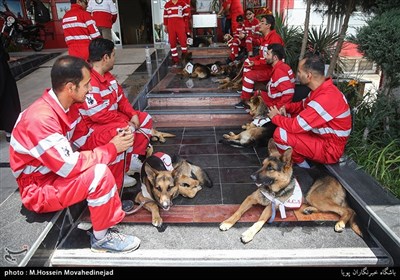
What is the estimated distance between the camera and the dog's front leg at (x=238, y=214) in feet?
9.71

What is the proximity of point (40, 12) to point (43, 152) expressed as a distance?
11937 millimetres

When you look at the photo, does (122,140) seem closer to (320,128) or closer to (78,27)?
(320,128)

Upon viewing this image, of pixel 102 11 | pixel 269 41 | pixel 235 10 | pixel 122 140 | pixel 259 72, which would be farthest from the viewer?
pixel 235 10

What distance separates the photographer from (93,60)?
3.61m

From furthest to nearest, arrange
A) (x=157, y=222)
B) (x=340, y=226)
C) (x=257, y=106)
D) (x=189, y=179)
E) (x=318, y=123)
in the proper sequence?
1. (x=257, y=106)
2. (x=189, y=179)
3. (x=318, y=123)
4. (x=157, y=222)
5. (x=340, y=226)

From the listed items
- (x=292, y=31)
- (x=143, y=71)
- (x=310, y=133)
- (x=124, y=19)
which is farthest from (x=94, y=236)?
(x=124, y=19)

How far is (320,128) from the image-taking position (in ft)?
11.9

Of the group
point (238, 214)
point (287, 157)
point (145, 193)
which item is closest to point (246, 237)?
point (238, 214)

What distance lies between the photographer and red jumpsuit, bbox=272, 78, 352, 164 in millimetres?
3426

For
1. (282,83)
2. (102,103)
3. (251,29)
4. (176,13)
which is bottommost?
(282,83)

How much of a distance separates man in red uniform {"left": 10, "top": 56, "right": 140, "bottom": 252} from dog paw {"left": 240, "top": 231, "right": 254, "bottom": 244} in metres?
1.16

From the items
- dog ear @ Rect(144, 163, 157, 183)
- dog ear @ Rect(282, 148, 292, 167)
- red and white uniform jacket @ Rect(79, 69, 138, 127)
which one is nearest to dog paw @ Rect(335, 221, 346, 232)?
dog ear @ Rect(282, 148, 292, 167)

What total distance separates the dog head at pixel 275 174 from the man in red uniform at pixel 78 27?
456 cm

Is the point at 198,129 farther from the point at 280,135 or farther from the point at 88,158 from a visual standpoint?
the point at 88,158
